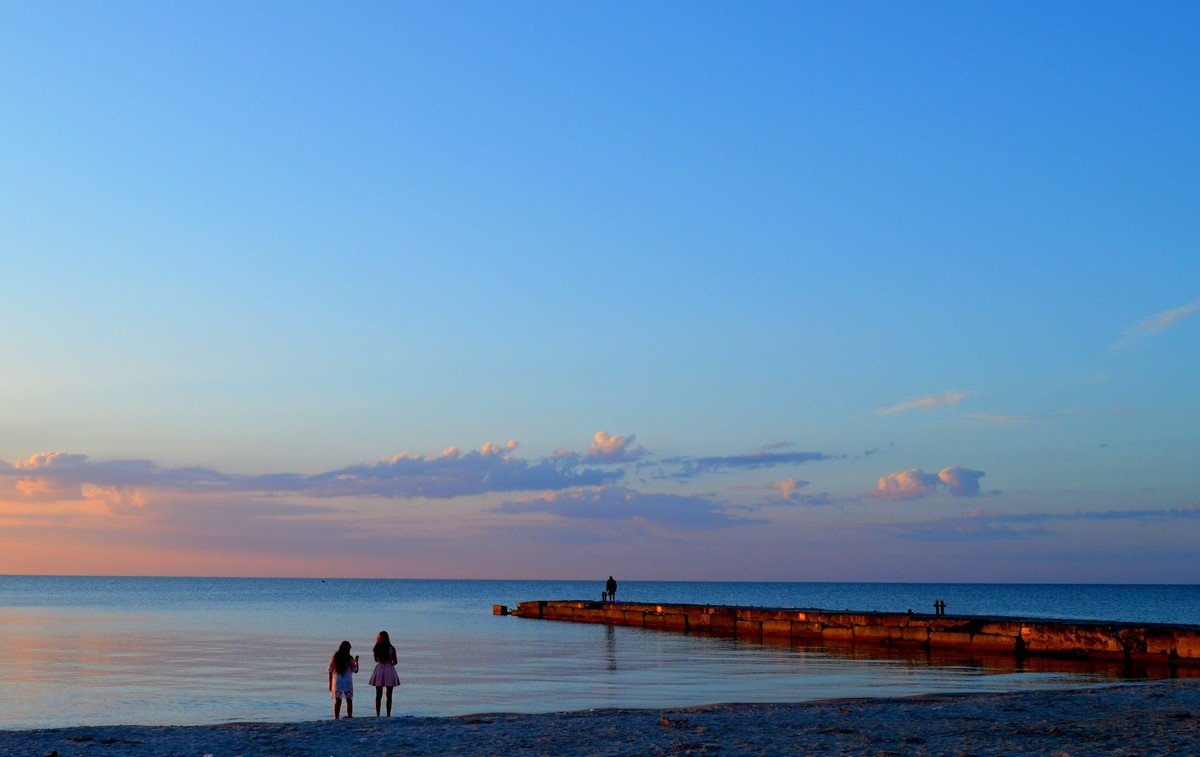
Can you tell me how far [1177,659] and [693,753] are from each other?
23123 mm

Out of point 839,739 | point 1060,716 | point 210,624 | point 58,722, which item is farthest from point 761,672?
point 210,624

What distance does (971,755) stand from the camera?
1468cm

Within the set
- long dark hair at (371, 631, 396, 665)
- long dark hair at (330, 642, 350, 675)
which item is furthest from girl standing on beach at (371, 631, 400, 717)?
long dark hair at (330, 642, 350, 675)

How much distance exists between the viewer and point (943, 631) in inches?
1649

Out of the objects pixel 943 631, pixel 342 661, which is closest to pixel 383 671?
pixel 342 661

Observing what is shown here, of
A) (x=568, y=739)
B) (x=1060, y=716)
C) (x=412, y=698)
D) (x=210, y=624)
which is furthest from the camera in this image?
(x=210, y=624)

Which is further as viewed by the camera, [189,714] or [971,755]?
[189,714]

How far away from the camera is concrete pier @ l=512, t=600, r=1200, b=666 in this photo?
3331 centimetres

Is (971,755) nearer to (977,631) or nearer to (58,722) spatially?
(58,722)

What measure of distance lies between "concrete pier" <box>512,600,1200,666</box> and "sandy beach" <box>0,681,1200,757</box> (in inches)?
537

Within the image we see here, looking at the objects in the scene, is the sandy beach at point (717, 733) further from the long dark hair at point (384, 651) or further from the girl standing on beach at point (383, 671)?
the long dark hair at point (384, 651)

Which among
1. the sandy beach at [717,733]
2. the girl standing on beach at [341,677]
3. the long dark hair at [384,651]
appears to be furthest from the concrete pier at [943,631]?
the girl standing on beach at [341,677]

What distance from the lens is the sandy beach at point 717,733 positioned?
603 inches

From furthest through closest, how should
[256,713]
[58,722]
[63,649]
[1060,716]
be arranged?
[63,649]
[256,713]
[58,722]
[1060,716]
